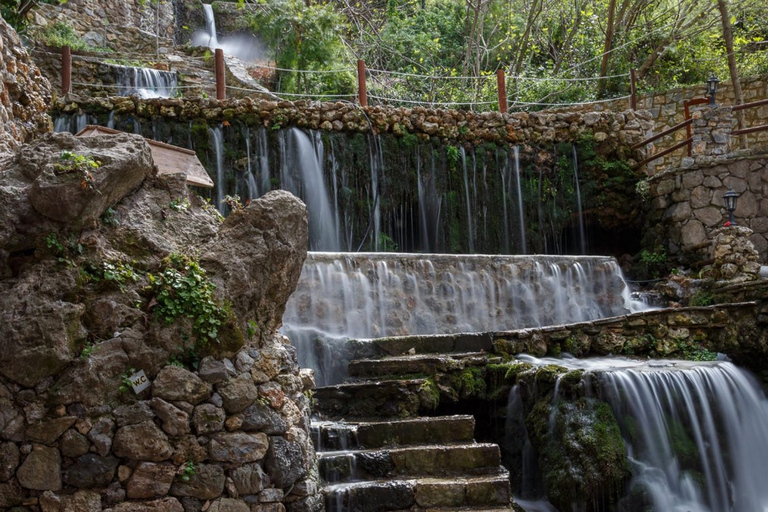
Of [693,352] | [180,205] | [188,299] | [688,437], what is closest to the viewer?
[188,299]

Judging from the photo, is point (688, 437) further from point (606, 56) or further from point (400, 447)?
point (606, 56)

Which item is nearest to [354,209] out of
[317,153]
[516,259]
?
[317,153]

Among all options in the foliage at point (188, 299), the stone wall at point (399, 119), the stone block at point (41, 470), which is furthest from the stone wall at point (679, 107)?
the stone block at point (41, 470)

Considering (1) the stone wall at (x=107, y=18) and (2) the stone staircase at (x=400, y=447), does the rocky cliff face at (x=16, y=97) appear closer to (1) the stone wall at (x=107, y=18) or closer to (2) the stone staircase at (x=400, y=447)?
(2) the stone staircase at (x=400, y=447)

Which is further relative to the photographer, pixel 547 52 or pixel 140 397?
pixel 547 52

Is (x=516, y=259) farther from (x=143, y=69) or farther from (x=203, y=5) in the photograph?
(x=203, y=5)

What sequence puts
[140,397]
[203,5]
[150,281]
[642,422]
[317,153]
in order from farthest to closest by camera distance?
[203,5]
[317,153]
[642,422]
[150,281]
[140,397]

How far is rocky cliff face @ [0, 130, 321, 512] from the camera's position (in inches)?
143

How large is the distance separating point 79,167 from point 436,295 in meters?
5.45

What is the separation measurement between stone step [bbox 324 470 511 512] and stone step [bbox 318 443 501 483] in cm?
15

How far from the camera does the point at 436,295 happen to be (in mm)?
8781

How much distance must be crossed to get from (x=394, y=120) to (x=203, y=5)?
34.6ft

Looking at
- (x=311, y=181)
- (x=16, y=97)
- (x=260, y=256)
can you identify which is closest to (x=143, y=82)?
(x=311, y=181)

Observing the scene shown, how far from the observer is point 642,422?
640cm
